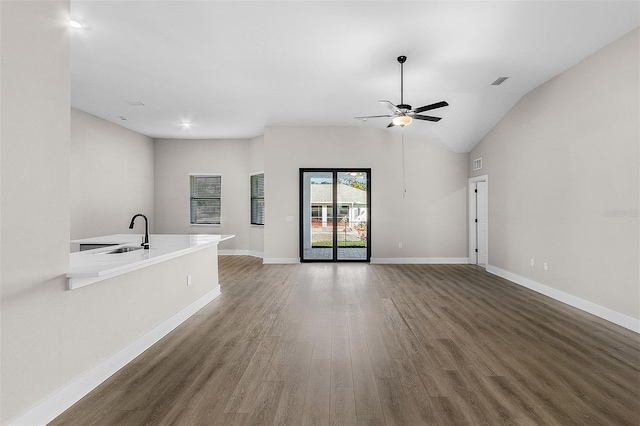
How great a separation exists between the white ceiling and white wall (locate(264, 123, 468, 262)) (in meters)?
1.15

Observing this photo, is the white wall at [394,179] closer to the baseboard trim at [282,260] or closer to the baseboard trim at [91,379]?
the baseboard trim at [282,260]

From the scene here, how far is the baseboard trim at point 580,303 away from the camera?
3.47 m

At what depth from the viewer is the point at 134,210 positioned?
26.6 ft

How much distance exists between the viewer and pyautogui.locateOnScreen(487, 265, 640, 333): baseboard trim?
11.4ft

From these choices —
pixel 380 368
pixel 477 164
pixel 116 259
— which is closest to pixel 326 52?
pixel 116 259

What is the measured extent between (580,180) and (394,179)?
377 centimetres

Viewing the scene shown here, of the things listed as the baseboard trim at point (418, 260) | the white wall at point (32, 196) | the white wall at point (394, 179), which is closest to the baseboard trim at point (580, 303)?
the baseboard trim at point (418, 260)

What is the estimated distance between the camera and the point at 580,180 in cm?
418

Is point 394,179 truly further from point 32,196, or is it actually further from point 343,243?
point 32,196

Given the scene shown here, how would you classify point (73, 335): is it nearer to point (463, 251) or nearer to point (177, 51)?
point (177, 51)

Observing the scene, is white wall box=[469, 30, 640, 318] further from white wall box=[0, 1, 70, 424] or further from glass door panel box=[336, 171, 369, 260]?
white wall box=[0, 1, 70, 424]

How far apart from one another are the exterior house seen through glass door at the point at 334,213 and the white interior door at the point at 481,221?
248 centimetres

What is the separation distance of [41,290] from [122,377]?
3.22 feet

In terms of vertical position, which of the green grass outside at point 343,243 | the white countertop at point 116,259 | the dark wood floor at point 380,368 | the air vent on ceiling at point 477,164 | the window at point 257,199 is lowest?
the dark wood floor at point 380,368
